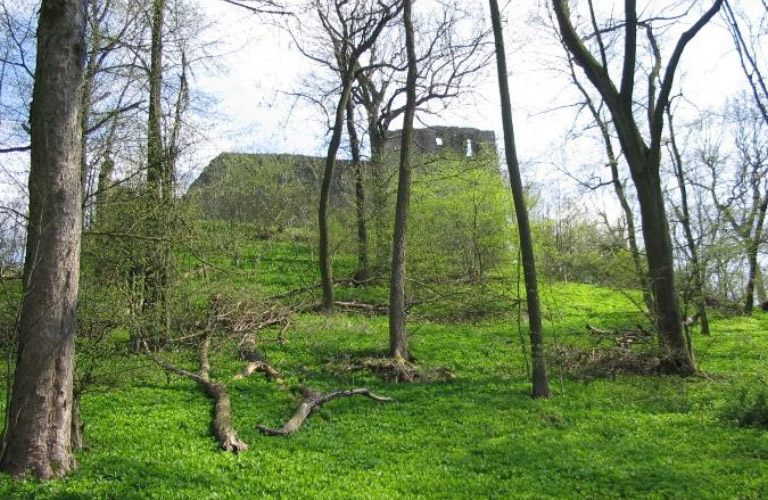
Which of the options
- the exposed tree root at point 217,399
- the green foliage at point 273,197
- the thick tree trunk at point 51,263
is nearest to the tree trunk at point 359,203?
the green foliage at point 273,197

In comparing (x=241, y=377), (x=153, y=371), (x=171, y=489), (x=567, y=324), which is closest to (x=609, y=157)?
(x=567, y=324)

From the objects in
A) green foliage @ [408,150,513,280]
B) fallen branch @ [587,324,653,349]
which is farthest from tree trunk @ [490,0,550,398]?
green foliage @ [408,150,513,280]

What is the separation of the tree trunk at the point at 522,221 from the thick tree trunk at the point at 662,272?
3753mm

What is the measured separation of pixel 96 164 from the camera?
9.86 meters

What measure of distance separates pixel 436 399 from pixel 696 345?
10.6 meters

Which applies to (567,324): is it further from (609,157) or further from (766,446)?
(766,446)

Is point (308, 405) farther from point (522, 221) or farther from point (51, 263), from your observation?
point (522, 221)

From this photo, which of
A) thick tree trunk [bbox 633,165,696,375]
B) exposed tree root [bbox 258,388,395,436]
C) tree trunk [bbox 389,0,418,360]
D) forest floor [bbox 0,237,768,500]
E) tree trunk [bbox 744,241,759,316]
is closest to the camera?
forest floor [bbox 0,237,768,500]

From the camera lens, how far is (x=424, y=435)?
28.9ft

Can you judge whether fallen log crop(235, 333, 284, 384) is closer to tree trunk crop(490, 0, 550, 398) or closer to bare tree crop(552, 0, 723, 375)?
tree trunk crop(490, 0, 550, 398)

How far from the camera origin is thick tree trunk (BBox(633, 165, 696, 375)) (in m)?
13.0

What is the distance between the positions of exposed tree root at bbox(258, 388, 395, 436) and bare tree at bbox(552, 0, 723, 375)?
22.5 ft

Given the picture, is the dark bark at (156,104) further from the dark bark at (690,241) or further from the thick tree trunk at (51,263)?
the dark bark at (690,241)

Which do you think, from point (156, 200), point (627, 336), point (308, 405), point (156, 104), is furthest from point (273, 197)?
point (308, 405)
